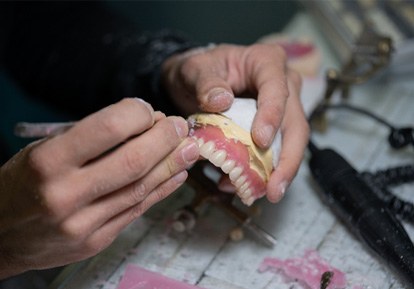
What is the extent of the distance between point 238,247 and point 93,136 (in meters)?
0.31

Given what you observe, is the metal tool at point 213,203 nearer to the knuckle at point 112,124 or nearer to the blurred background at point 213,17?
the knuckle at point 112,124

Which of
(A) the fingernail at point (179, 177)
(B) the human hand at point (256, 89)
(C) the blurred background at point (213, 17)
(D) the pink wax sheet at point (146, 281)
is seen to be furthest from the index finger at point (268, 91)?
(C) the blurred background at point (213, 17)

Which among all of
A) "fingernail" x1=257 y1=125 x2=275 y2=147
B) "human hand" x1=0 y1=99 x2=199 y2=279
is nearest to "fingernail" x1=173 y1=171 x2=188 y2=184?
"human hand" x1=0 y1=99 x2=199 y2=279

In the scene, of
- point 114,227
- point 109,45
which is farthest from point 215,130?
point 109,45

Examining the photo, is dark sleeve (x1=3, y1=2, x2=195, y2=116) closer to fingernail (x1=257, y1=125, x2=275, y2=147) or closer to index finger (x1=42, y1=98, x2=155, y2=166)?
fingernail (x1=257, y1=125, x2=275, y2=147)

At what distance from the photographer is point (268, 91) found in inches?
26.0

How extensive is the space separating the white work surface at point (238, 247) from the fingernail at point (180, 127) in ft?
0.68

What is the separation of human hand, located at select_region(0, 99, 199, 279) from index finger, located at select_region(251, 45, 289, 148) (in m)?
0.10

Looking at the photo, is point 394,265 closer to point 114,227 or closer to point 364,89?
point 114,227

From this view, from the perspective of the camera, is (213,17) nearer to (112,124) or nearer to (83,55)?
(83,55)

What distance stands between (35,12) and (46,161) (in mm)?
795

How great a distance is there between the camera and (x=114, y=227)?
1.78ft

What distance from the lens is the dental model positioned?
59 cm

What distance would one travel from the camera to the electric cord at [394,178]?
0.70m
